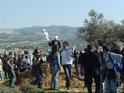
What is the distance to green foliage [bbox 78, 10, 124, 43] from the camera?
88.6m

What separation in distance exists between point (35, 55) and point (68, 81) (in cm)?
248

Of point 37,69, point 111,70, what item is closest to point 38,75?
point 37,69

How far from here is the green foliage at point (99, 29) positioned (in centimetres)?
8859

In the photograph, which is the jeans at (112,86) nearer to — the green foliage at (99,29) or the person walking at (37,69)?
the person walking at (37,69)

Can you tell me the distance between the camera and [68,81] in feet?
69.8

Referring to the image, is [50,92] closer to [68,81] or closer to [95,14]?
[68,81]

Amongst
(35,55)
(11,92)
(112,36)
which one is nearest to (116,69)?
(11,92)

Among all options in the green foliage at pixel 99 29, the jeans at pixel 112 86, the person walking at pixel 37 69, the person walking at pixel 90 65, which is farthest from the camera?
the green foliage at pixel 99 29

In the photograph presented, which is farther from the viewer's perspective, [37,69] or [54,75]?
[37,69]

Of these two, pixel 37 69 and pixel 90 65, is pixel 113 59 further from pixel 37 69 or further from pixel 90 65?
pixel 37 69

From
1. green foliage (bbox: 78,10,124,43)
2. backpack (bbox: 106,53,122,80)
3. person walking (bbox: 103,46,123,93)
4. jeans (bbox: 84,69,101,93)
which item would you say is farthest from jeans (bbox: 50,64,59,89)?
green foliage (bbox: 78,10,124,43)

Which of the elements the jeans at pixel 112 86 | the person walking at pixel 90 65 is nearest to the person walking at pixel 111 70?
the jeans at pixel 112 86

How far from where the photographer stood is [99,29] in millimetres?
90312

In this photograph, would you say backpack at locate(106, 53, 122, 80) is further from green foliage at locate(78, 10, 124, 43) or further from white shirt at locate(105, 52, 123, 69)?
green foliage at locate(78, 10, 124, 43)
